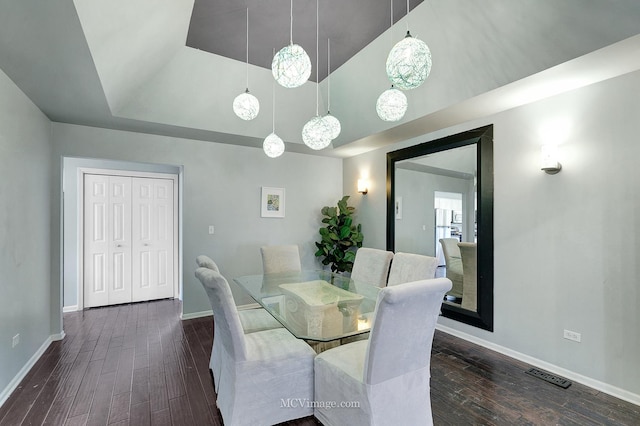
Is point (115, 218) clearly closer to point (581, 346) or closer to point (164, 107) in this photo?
point (164, 107)

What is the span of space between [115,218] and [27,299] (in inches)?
81.9

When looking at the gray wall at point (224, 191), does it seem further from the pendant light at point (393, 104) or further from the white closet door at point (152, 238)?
the pendant light at point (393, 104)

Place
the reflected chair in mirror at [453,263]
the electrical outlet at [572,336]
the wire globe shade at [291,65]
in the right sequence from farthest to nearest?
the reflected chair in mirror at [453,263] < the electrical outlet at [572,336] < the wire globe shade at [291,65]

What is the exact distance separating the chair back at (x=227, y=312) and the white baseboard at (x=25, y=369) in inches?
71.6

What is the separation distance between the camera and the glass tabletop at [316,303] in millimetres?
1839

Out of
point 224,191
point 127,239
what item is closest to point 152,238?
point 127,239

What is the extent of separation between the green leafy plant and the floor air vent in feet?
8.27

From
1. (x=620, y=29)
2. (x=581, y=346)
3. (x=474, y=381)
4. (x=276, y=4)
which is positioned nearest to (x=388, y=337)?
(x=474, y=381)

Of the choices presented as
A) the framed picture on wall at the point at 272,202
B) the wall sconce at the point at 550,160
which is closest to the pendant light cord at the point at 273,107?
the framed picture on wall at the point at 272,202

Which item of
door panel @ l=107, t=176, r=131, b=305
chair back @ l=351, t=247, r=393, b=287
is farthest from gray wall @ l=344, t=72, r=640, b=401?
door panel @ l=107, t=176, r=131, b=305

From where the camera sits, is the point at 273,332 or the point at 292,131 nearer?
the point at 273,332

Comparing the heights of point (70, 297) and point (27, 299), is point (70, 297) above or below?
below

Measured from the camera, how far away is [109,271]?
448cm

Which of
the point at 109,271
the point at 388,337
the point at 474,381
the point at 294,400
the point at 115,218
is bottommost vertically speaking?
the point at 474,381
